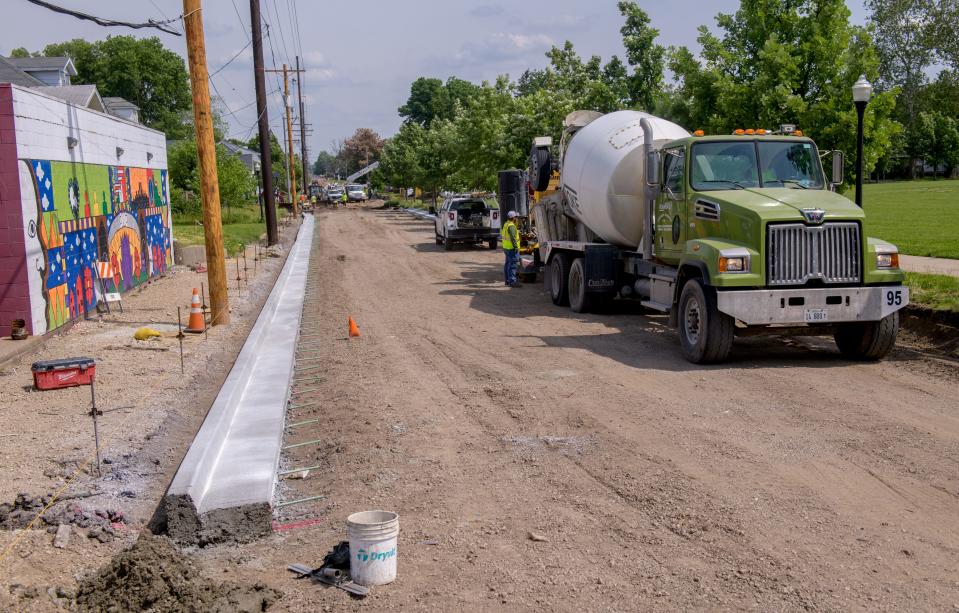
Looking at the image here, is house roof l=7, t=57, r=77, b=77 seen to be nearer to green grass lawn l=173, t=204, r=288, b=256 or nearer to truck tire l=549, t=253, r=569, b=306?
green grass lawn l=173, t=204, r=288, b=256

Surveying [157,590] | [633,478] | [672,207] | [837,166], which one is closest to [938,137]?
[837,166]

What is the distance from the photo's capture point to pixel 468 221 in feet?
108

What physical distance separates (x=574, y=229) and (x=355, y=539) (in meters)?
13.6

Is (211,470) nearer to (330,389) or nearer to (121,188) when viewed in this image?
(330,389)

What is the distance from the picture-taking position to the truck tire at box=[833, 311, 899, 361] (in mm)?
11227

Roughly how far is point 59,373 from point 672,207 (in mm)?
8592

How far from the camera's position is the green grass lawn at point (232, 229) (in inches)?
1308

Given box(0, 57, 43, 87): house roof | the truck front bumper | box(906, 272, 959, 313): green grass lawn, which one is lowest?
box(906, 272, 959, 313): green grass lawn

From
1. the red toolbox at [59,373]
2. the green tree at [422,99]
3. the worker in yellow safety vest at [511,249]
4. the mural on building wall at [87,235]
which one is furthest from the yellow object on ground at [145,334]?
the green tree at [422,99]

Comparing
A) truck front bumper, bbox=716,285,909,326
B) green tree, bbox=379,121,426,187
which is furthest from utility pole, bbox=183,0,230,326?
green tree, bbox=379,121,426,187

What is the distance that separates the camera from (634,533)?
599cm

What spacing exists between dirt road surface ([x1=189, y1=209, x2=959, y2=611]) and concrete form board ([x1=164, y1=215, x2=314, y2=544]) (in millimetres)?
259

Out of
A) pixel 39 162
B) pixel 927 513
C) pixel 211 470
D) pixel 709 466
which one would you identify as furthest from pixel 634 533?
pixel 39 162

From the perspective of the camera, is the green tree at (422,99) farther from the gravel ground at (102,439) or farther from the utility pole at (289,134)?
the gravel ground at (102,439)
